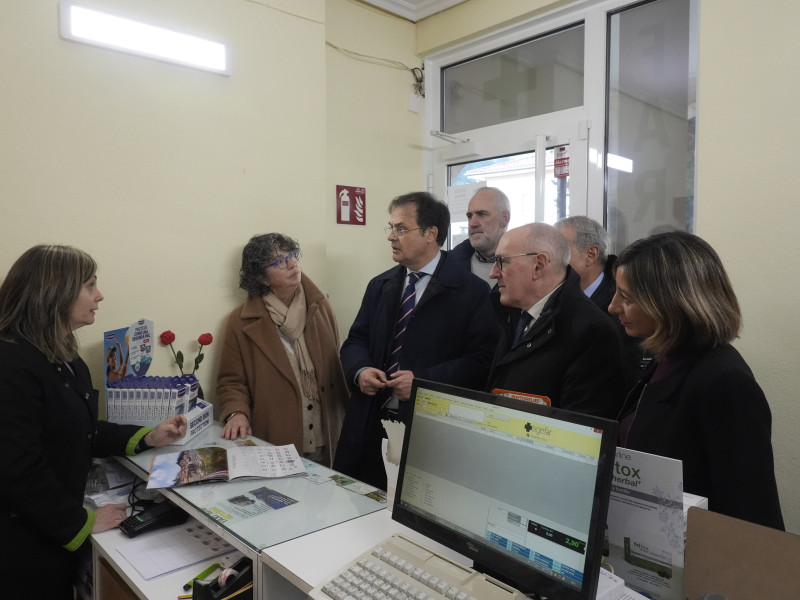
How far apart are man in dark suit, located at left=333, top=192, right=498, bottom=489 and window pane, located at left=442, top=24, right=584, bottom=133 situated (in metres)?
1.29

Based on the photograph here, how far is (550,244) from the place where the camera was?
1834 mm

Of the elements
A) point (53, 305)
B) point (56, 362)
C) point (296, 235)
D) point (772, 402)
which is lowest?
point (772, 402)

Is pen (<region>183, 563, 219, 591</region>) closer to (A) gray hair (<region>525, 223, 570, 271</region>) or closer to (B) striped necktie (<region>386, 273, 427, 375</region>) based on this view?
(B) striped necktie (<region>386, 273, 427, 375</region>)

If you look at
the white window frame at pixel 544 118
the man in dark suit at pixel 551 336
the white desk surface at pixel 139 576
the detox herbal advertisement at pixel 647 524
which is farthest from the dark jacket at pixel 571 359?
the white window frame at pixel 544 118

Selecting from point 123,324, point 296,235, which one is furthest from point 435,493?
point 296,235

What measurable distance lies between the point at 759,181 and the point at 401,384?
1.65 meters

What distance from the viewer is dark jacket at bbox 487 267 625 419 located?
5.32 ft

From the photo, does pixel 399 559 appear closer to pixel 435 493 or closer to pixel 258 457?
pixel 435 493

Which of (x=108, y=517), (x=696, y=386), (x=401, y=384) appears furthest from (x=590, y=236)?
(x=108, y=517)

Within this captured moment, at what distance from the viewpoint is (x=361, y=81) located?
11.4ft

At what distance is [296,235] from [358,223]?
675mm

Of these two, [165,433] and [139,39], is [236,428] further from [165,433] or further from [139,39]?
[139,39]

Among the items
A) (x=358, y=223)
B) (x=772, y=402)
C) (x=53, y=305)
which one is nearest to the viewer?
(x=53, y=305)

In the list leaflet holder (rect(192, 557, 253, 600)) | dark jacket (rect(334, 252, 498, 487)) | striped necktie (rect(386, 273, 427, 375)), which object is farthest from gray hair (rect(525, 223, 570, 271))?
leaflet holder (rect(192, 557, 253, 600))
